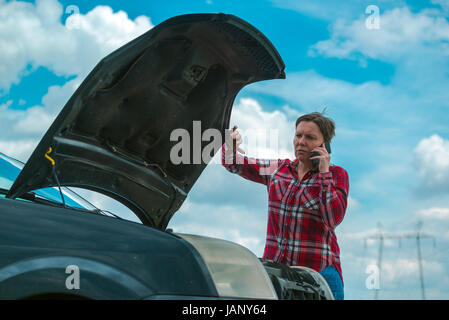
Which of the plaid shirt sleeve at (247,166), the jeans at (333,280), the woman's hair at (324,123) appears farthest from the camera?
the plaid shirt sleeve at (247,166)

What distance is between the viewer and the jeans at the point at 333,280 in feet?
9.43

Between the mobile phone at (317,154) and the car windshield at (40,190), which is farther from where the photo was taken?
the mobile phone at (317,154)

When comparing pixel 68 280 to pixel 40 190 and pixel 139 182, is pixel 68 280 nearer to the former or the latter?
pixel 40 190

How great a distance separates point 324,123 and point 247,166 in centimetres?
63

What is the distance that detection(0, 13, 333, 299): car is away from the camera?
1.78 m

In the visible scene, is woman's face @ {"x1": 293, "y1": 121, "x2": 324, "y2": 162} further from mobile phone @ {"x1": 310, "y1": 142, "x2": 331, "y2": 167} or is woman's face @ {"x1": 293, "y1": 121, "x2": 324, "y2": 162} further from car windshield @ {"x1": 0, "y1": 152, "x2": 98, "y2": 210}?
car windshield @ {"x1": 0, "y1": 152, "x2": 98, "y2": 210}

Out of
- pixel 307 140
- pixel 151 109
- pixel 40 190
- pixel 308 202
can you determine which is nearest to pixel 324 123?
pixel 307 140

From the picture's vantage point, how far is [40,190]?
10.0 ft

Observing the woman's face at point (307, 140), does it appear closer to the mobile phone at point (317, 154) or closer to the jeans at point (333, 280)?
the mobile phone at point (317, 154)

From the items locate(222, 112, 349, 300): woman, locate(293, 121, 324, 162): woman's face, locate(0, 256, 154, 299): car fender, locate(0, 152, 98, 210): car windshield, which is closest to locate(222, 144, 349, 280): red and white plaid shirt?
locate(222, 112, 349, 300): woman

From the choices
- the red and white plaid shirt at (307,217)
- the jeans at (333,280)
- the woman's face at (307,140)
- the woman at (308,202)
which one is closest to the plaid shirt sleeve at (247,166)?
the woman at (308,202)

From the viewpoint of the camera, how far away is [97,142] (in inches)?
121

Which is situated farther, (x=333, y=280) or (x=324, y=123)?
(x=324, y=123)

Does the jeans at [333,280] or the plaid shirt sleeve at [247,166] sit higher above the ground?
the plaid shirt sleeve at [247,166]
